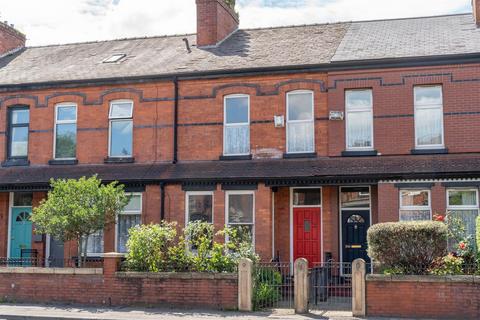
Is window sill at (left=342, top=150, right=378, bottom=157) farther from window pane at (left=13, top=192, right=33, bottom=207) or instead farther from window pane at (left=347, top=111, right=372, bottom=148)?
window pane at (left=13, top=192, right=33, bottom=207)

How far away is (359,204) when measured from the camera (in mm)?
18031

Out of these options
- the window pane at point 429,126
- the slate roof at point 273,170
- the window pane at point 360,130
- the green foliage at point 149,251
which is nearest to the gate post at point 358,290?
the green foliage at point 149,251

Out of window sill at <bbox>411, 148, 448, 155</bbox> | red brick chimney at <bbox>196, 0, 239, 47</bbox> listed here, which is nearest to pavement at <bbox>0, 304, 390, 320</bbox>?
window sill at <bbox>411, 148, 448, 155</bbox>

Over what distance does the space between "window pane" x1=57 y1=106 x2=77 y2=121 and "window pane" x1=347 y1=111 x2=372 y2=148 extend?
870 cm

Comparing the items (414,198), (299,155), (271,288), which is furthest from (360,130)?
(271,288)

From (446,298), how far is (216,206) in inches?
297

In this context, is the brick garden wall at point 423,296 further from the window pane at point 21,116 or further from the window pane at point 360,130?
the window pane at point 21,116

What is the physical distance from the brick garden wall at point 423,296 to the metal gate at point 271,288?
6.71 feet

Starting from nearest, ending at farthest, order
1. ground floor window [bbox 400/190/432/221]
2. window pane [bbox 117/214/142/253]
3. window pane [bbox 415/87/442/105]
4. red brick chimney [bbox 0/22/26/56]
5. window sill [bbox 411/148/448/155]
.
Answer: ground floor window [bbox 400/190/432/221] < window sill [bbox 411/148/448/155] < window pane [bbox 415/87/442/105] < window pane [bbox 117/214/142/253] < red brick chimney [bbox 0/22/26/56]

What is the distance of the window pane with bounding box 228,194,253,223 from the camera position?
18.1 m

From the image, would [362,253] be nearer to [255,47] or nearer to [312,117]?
[312,117]

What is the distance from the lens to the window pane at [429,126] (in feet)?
56.4

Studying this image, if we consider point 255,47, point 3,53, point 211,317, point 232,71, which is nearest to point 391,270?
point 211,317

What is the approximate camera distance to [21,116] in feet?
68.3
